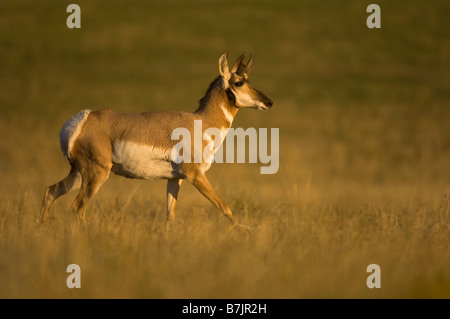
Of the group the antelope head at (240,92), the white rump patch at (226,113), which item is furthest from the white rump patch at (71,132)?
the antelope head at (240,92)

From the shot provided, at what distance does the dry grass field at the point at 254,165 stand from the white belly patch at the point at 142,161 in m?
0.74

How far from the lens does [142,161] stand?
36.8ft

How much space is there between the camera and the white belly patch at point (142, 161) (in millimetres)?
11125

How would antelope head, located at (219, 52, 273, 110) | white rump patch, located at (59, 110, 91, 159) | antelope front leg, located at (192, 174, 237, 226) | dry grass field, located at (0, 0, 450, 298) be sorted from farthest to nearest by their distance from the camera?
antelope head, located at (219, 52, 273, 110) < antelope front leg, located at (192, 174, 237, 226) < white rump patch, located at (59, 110, 91, 159) < dry grass field, located at (0, 0, 450, 298)

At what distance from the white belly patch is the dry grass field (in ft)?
2.42

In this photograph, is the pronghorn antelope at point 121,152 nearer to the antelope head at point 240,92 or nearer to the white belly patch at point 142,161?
the white belly patch at point 142,161

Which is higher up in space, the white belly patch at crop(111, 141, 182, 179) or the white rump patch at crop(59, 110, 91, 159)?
the white rump patch at crop(59, 110, 91, 159)

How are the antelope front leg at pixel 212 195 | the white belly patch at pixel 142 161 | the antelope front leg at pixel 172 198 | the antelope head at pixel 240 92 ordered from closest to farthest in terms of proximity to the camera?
the white belly patch at pixel 142 161
the antelope front leg at pixel 212 195
the antelope front leg at pixel 172 198
the antelope head at pixel 240 92

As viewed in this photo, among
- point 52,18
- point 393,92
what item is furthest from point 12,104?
point 393,92

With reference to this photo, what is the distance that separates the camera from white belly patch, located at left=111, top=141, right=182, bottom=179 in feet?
36.5

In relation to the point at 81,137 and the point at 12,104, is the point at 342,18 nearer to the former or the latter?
the point at 12,104

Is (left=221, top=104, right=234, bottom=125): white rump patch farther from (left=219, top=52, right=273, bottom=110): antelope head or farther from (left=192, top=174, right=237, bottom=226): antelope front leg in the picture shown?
(left=192, top=174, right=237, bottom=226): antelope front leg

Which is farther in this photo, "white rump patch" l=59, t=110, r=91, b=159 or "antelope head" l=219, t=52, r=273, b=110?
"antelope head" l=219, t=52, r=273, b=110

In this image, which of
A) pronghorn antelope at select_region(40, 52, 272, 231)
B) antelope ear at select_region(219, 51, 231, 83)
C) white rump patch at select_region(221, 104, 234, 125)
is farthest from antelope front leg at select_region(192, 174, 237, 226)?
antelope ear at select_region(219, 51, 231, 83)
